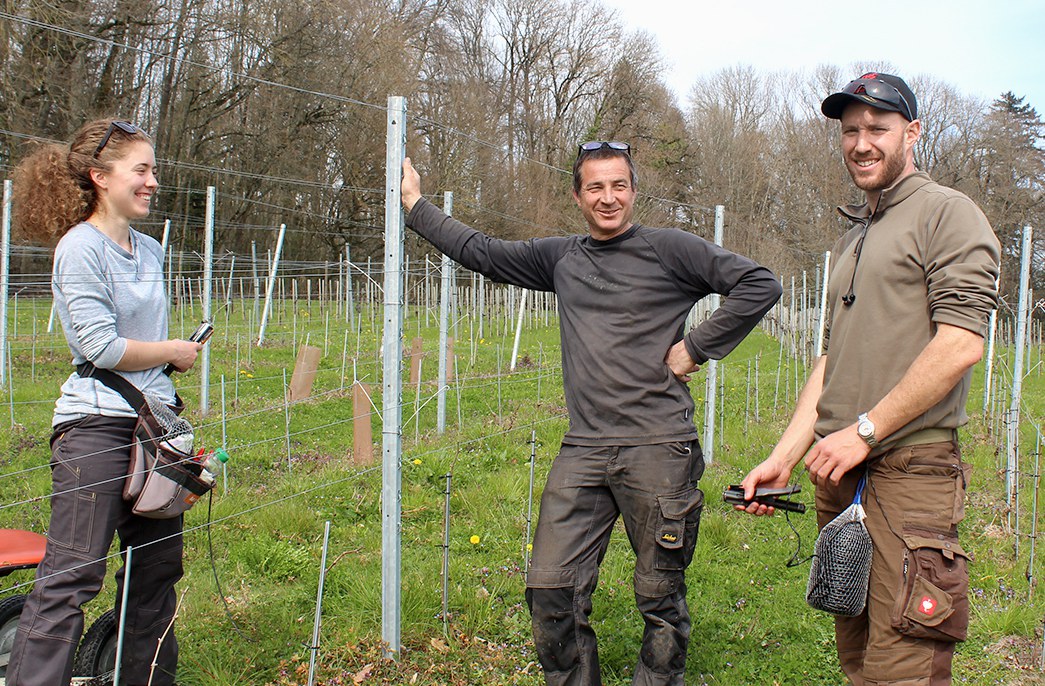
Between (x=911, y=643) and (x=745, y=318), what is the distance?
1067 mm

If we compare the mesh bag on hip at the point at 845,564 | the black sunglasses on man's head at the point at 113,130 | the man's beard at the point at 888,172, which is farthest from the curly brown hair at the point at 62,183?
the mesh bag on hip at the point at 845,564

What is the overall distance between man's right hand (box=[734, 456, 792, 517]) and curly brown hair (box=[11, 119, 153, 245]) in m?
2.16

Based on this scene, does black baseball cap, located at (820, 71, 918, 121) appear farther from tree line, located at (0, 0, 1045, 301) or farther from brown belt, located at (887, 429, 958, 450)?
tree line, located at (0, 0, 1045, 301)

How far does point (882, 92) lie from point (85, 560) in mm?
2608

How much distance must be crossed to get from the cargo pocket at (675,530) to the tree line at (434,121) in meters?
7.87

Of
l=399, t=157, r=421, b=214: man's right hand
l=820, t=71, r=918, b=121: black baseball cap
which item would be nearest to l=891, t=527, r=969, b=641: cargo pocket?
l=820, t=71, r=918, b=121: black baseball cap

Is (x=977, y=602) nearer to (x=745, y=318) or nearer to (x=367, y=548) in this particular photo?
(x=745, y=318)

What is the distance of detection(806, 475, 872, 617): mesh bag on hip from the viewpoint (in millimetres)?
2176

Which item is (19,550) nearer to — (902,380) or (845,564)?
(845,564)

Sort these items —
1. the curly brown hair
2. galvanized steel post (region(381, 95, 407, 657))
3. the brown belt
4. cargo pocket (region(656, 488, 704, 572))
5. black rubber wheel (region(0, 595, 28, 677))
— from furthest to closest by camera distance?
galvanized steel post (region(381, 95, 407, 657)) < black rubber wheel (region(0, 595, 28, 677)) < cargo pocket (region(656, 488, 704, 572)) < the curly brown hair < the brown belt

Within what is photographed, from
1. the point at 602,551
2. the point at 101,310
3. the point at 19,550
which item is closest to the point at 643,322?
the point at 602,551

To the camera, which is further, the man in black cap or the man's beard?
the man's beard

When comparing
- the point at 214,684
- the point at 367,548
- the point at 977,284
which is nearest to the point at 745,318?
the point at 977,284

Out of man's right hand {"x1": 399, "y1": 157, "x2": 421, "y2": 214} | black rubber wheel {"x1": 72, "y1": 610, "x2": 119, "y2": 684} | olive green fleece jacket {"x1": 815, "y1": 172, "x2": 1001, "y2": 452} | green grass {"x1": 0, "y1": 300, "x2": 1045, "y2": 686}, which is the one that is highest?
man's right hand {"x1": 399, "y1": 157, "x2": 421, "y2": 214}
